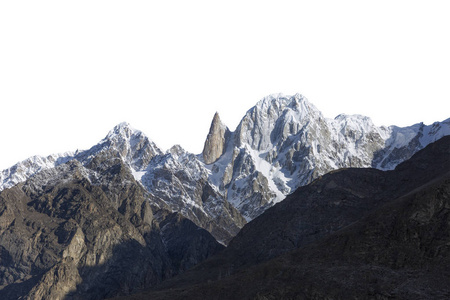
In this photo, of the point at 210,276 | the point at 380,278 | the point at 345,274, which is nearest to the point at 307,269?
the point at 345,274

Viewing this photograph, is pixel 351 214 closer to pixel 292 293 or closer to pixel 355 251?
pixel 355 251

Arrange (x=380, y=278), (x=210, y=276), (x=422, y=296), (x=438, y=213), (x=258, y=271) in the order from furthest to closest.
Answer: (x=210, y=276) → (x=258, y=271) → (x=438, y=213) → (x=380, y=278) → (x=422, y=296)

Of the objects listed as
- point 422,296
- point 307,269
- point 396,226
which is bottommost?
point 422,296

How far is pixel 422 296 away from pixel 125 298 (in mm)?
78111

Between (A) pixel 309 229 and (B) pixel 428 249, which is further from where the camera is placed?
(A) pixel 309 229

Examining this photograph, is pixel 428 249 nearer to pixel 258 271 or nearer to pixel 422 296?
pixel 422 296

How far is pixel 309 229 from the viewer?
7707 inches

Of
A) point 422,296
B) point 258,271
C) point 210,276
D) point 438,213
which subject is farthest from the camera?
point 210,276

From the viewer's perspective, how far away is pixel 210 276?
612 feet

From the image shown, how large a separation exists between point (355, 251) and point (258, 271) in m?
25.4

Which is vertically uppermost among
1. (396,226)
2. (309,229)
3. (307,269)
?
(309,229)

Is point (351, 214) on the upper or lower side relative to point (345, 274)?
upper

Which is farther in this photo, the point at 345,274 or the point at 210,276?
the point at 210,276

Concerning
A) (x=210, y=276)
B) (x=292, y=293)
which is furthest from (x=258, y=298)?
(x=210, y=276)
